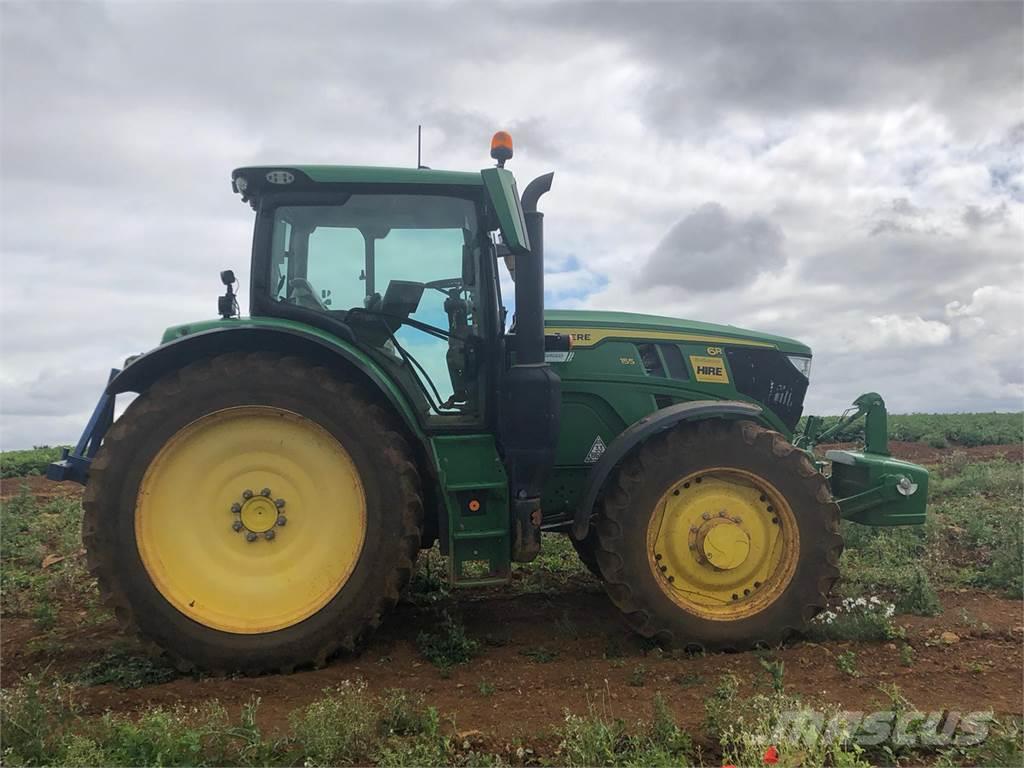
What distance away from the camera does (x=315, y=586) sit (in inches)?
159

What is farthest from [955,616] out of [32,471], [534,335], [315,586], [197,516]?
[32,471]

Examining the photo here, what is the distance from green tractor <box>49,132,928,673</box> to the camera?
3943 millimetres

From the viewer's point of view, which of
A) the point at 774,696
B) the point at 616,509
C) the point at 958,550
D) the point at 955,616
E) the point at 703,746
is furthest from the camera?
the point at 958,550

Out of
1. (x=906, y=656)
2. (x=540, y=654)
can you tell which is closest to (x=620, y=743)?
(x=540, y=654)

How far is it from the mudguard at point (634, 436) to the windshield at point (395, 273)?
87 centimetres

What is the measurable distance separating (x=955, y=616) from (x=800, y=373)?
76.0 inches

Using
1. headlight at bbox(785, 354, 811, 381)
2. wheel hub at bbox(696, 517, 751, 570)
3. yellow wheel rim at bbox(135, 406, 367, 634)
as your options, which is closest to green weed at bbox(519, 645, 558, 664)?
wheel hub at bbox(696, 517, 751, 570)

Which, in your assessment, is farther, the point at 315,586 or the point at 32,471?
the point at 32,471

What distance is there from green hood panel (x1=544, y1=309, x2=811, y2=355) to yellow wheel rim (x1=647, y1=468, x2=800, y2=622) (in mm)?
A: 1111

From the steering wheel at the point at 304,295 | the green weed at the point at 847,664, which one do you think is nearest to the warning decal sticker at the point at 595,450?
the green weed at the point at 847,664

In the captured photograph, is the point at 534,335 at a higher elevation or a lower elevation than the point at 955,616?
higher

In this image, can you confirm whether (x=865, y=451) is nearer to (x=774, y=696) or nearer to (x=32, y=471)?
(x=774, y=696)

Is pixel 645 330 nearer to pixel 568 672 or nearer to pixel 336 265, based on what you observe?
pixel 336 265

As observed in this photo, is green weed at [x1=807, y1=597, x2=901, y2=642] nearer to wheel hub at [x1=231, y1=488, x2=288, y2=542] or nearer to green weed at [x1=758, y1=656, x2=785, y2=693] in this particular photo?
green weed at [x1=758, y1=656, x2=785, y2=693]
